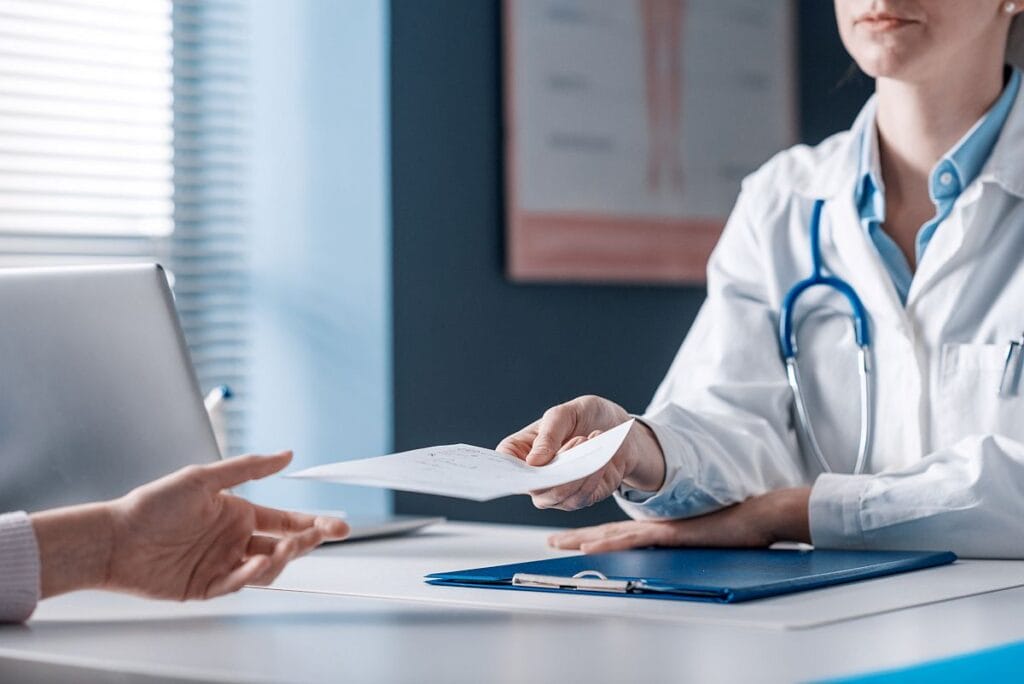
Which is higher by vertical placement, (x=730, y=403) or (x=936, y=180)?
(x=936, y=180)

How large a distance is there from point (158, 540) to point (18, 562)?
0.32 feet

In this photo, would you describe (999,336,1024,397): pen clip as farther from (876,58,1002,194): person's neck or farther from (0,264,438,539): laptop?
(0,264,438,539): laptop

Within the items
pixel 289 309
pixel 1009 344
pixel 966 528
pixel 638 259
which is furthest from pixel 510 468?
pixel 638 259

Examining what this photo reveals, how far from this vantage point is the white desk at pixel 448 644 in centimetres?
84

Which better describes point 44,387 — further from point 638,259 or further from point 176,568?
point 638,259

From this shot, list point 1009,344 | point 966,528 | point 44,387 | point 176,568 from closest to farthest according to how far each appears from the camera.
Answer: point 176,568 → point 44,387 → point 966,528 → point 1009,344

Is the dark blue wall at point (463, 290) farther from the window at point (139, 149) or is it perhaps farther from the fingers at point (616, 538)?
the fingers at point (616, 538)

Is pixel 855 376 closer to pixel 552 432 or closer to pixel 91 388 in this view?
pixel 552 432

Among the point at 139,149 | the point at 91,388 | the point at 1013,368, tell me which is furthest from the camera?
the point at 139,149

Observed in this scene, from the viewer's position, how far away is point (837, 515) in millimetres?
1523


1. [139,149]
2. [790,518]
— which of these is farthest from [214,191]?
[790,518]

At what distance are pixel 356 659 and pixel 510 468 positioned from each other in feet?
0.98

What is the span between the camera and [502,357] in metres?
3.10

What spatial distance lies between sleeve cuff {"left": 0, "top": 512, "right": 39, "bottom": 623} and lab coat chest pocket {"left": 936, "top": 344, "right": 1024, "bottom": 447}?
3.51 feet
